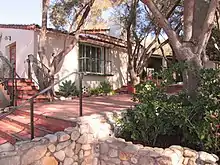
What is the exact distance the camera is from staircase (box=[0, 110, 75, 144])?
537cm

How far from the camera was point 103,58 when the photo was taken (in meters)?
15.6

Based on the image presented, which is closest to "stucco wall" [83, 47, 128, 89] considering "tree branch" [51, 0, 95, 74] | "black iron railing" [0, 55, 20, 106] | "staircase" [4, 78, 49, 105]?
"tree branch" [51, 0, 95, 74]

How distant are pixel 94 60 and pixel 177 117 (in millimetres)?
10071

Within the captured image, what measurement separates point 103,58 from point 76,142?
418 inches

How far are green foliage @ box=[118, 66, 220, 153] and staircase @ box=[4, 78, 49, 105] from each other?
15.5 ft

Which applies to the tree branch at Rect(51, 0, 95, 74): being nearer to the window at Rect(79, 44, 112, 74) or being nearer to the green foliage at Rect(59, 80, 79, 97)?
the green foliage at Rect(59, 80, 79, 97)

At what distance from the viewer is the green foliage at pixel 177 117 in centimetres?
506

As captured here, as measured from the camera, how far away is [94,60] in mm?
15016

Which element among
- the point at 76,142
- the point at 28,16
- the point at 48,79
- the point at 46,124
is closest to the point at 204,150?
the point at 76,142

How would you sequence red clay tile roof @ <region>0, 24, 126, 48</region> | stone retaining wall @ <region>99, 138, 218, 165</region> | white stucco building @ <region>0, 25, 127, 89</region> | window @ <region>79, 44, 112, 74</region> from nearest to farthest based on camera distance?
stone retaining wall @ <region>99, 138, 218, 165</region>
red clay tile roof @ <region>0, 24, 126, 48</region>
white stucco building @ <region>0, 25, 127, 89</region>
window @ <region>79, 44, 112, 74</region>

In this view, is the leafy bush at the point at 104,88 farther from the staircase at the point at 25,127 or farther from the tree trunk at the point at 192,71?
the tree trunk at the point at 192,71

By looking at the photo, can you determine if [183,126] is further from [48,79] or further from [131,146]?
[48,79]

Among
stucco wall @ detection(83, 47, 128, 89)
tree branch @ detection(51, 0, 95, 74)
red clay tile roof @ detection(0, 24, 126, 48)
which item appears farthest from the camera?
stucco wall @ detection(83, 47, 128, 89)

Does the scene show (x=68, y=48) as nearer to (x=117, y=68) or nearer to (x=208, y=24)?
(x=117, y=68)
